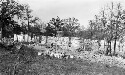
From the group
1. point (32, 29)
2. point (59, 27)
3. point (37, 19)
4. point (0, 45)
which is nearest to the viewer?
point (0, 45)

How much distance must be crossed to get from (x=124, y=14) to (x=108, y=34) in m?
5.93

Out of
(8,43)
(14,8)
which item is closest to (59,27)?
(14,8)

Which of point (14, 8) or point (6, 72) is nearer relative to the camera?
point (6, 72)

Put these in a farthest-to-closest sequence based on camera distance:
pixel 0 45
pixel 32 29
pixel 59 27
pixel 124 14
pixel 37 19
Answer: pixel 59 27, pixel 32 29, pixel 37 19, pixel 124 14, pixel 0 45

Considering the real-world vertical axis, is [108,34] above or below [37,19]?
below

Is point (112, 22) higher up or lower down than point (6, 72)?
higher up

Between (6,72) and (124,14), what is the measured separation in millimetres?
36374

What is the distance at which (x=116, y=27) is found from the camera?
44.2 m

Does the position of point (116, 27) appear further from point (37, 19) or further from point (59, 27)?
point (59, 27)

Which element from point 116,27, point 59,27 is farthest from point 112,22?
point 59,27

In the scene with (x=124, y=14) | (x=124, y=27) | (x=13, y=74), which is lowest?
(x=13, y=74)

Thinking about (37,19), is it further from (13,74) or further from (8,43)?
(13,74)

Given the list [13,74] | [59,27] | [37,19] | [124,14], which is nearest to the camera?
[13,74]

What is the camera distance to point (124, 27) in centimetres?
4447
